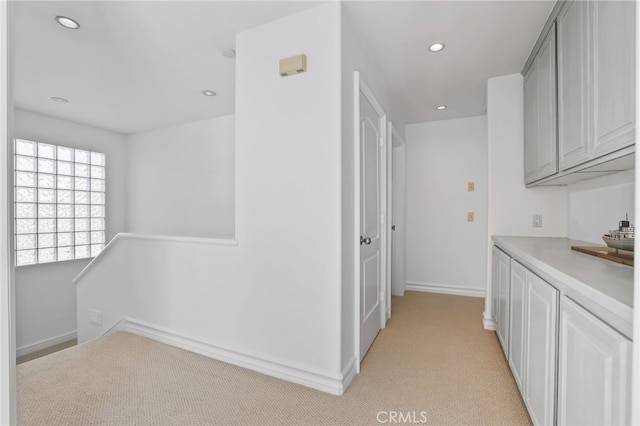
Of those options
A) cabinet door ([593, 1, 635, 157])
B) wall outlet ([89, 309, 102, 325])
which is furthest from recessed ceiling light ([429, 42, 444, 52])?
wall outlet ([89, 309, 102, 325])

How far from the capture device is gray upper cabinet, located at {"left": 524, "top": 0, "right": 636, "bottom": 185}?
1231mm

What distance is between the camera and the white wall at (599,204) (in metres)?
1.82

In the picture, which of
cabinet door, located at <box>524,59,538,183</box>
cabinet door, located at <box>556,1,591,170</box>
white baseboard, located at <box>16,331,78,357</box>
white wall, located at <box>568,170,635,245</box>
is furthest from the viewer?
white baseboard, located at <box>16,331,78,357</box>

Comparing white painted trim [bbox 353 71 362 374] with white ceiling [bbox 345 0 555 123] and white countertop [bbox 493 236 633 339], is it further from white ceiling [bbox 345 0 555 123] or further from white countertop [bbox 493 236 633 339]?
white countertop [bbox 493 236 633 339]

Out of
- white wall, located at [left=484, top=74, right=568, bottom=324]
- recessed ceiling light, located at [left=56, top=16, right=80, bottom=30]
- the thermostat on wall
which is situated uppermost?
recessed ceiling light, located at [left=56, top=16, right=80, bottom=30]

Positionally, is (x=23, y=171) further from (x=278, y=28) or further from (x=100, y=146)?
(x=278, y=28)

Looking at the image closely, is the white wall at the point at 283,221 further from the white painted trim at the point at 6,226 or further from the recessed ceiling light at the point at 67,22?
the white painted trim at the point at 6,226

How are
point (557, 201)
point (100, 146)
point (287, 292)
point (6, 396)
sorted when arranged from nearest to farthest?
point (6, 396), point (287, 292), point (557, 201), point (100, 146)

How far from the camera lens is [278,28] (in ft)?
6.66

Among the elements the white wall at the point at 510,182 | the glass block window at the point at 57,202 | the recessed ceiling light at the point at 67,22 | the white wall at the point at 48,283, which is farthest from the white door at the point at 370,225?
the glass block window at the point at 57,202

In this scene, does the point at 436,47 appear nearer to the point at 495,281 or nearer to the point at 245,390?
the point at 495,281

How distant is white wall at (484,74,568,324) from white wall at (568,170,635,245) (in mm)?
169

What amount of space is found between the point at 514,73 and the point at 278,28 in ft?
7.10

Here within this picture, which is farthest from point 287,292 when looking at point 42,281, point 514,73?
point 42,281
